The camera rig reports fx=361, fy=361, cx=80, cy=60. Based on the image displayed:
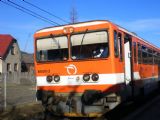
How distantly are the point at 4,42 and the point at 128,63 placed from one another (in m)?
43.3

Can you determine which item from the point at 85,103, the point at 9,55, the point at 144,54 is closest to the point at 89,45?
the point at 85,103

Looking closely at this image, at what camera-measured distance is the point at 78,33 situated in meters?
11.4

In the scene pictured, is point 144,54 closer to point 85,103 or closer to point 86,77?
point 86,77

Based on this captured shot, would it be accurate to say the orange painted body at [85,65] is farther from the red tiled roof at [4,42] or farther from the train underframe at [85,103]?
the red tiled roof at [4,42]

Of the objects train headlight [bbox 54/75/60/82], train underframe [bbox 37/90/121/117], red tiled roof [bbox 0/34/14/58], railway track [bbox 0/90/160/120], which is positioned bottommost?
railway track [bbox 0/90/160/120]

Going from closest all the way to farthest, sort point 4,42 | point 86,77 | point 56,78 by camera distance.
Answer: point 86,77
point 56,78
point 4,42

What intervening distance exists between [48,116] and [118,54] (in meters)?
3.26

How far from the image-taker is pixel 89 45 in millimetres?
11156

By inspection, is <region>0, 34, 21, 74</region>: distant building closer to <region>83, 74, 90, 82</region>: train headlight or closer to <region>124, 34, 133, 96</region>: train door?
<region>124, 34, 133, 96</region>: train door

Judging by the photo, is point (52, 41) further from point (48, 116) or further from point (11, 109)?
point (11, 109)

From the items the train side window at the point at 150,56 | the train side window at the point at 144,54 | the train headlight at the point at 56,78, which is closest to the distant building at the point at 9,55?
the train side window at the point at 150,56

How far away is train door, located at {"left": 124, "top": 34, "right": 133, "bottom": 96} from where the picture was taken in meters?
12.1

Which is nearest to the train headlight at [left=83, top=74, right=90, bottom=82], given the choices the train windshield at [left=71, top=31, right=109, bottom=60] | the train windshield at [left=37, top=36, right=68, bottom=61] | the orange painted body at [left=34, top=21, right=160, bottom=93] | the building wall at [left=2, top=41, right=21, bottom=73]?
the orange painted body at [left=34, top=21, right=160, bottom=93]

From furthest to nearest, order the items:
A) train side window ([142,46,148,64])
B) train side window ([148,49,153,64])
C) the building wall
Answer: the building wall
train side window ([148,49,153,64])
train side window ([142,46,148,64])
